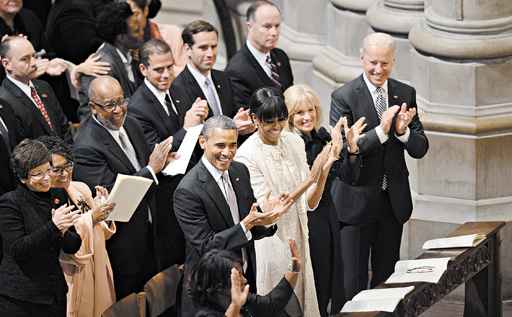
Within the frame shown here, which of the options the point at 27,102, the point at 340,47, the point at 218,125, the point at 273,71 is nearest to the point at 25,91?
the point at 27,102

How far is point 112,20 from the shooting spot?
9.81 metres

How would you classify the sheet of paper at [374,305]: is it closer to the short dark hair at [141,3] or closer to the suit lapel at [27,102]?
the suit lapel at [27,102]

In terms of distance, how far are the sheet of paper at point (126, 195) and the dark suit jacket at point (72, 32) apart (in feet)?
8.91

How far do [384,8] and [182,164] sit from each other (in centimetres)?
280

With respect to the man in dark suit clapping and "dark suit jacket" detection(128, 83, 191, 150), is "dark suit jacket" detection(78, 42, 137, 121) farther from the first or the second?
the man in dark suit clapping

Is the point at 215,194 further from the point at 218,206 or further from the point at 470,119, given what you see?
the point at 470,119

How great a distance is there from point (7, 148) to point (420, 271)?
2519 mm

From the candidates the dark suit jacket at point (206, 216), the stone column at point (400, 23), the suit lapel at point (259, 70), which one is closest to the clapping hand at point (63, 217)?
the dark suit jacket at point (206, 216)

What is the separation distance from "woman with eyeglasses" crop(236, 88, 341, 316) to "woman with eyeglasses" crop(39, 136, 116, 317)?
832mm

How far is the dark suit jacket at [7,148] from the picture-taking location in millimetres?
8586

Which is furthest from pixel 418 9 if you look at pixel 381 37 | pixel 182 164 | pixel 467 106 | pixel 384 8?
pixel 182 164

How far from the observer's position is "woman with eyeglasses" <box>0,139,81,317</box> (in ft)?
24.4

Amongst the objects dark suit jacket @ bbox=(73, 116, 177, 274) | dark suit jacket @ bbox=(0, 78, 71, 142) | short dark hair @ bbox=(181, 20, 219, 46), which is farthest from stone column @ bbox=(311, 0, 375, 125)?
dark suit jacket @ bbox=(73, 116, 177, 274)

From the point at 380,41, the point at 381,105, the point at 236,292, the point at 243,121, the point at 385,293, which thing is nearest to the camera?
the point at 236,292
